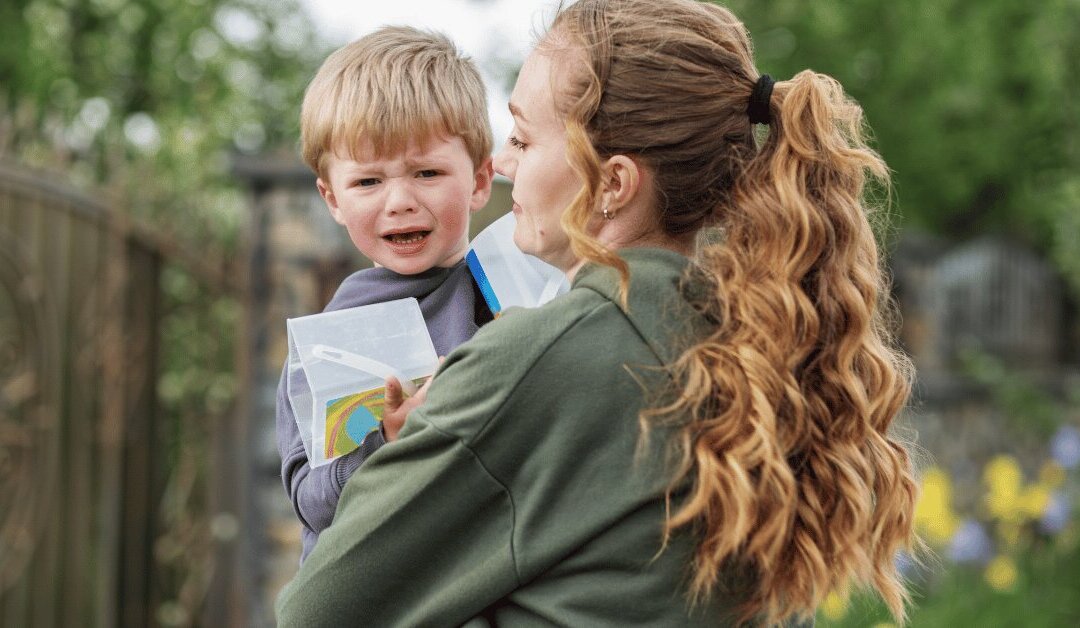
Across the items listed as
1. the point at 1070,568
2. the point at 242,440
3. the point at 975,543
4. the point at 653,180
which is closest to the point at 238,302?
the point at 242,440

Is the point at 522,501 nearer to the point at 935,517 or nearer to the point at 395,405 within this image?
the point at 395,405

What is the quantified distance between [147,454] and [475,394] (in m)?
3.82

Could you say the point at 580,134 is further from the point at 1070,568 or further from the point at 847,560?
the point at 1070,568

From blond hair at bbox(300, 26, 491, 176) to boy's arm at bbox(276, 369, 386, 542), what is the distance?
1.24 feet

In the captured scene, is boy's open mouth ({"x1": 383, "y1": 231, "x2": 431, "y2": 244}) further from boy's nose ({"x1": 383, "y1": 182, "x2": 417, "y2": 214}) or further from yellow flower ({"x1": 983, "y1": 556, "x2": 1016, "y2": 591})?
yellow flower ({"x1": 983, "y1": 556, "x2": 1016, "y2": 591})

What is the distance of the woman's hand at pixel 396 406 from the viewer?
65.3 inches

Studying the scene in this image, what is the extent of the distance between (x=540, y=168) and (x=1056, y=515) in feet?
13.8

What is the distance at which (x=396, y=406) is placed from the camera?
1.68 metres

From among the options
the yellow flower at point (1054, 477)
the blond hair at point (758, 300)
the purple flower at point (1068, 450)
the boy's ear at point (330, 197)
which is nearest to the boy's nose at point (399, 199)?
the boy's ear at point (330, 197)

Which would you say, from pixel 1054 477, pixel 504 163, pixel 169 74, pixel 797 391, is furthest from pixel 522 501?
pixel 169 74

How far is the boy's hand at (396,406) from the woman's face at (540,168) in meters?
0.25

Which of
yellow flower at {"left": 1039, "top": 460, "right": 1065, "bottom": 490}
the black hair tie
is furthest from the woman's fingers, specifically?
yellow flower at {"left": 1039, "top": 460, "right": 1065, "bottom": 490}

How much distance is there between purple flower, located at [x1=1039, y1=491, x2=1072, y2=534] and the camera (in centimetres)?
511

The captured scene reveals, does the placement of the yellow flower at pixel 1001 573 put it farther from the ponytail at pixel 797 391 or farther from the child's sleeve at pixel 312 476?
the child's sleeve at pixel 312 476
